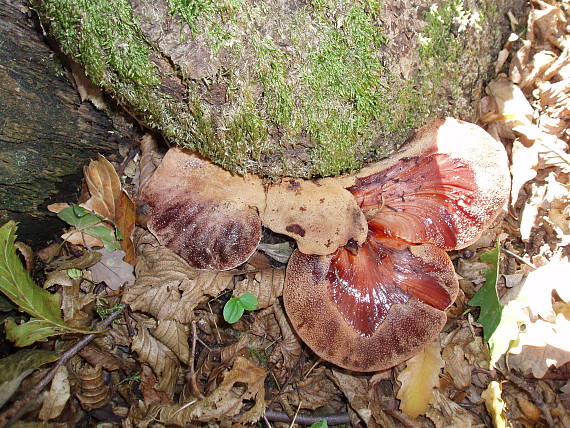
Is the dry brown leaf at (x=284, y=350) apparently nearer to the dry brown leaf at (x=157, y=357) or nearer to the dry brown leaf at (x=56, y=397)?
the dry brown leaf at (x=157, y=357)

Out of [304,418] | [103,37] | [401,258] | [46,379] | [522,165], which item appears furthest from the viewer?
[522,165]

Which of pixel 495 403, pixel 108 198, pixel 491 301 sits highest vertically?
pixel 108 198

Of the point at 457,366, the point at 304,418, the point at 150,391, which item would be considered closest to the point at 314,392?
the point at 304,418

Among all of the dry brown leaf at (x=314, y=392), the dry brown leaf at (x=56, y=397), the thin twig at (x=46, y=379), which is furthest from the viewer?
the dry brown leaf at (x=314, y=392)

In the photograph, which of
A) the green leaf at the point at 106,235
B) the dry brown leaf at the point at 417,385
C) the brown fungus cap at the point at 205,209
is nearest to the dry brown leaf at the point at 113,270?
the green leaf at the point at 106,235

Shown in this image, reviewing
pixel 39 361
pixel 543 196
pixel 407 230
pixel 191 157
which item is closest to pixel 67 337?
pixel 39 361

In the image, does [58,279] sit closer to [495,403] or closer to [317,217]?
[317,217]

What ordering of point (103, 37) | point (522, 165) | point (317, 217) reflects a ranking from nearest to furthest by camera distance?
point (103, 37) < point (317, 217) < point (522, 165)
